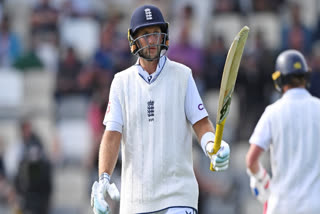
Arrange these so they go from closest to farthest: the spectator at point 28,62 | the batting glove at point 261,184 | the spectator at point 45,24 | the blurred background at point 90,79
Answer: the batting glove at point 261,184
the blurred background at point 90,79
the spectator at point 28,62
the spectator at point 45,24

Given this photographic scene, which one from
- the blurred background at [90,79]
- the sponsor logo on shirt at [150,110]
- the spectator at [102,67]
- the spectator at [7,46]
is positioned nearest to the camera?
the sponsor logo on shirt at [150,110]

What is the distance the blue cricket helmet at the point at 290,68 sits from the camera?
7.00 m

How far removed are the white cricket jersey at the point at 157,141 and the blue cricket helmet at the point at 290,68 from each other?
1475 mm

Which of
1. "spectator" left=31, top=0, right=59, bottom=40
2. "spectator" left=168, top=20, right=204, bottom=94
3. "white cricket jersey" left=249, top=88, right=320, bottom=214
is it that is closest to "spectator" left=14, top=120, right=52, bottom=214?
"spectator" left=168, top=20, right=204, bottom=94

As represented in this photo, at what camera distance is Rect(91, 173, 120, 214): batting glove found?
5418 mm

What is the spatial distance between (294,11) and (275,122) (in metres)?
8.12

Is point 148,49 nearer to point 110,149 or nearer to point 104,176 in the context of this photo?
point 110,149

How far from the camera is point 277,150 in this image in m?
6.71

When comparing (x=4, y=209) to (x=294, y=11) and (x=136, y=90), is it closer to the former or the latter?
(x=294, y=11)

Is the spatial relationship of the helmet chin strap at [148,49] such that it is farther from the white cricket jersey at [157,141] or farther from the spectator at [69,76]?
the spectator at [69,76]

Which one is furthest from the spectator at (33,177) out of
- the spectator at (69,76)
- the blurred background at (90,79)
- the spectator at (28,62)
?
the spectator at (28,62)

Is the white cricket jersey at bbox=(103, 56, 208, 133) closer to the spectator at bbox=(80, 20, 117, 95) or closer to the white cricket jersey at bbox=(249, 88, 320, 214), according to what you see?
the white cricket jersey at bbox=(249, 88, 320, 214)

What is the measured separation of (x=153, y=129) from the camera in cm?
568

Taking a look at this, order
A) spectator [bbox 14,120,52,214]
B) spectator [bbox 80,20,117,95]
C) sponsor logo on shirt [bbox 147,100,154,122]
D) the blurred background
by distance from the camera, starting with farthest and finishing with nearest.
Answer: spectator [bbox 80,20,117,95]
the blurred background
spectator [bbox 14,120,52,214]
sponsor logo on shirt [bbox 147,100,154,122]
